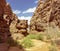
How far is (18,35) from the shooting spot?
30188mm

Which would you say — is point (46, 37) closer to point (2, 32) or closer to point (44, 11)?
point (2, 32)

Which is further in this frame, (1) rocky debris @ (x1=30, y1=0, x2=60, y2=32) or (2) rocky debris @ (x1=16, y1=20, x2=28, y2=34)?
(2) rocky debris @ (x1=16, y1=20, x2=28, y2=34)

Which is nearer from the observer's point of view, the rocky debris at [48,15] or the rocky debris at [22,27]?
the rocky debris at [48,15]

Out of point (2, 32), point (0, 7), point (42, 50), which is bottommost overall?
point (42, 50)

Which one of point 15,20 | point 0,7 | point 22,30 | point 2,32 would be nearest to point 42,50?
point 2,32

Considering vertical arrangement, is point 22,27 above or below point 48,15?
below

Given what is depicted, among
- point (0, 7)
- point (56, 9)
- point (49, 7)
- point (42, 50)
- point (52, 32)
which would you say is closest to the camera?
point (42, 50)

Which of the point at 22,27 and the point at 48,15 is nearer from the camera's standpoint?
the point at 48,15

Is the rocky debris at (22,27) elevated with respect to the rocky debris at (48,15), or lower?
lower

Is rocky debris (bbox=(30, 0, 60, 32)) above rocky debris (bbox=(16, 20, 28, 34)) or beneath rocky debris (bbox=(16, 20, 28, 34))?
above

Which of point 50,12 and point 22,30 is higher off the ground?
point 50,12

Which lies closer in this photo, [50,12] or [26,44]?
[26,44]

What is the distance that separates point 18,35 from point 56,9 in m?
7.66

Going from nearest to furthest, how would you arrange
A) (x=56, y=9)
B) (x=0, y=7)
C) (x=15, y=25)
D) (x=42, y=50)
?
(x=42, y=50)
(x=0, y=7)
(x=56, y=9)
(x=15, y=25)
